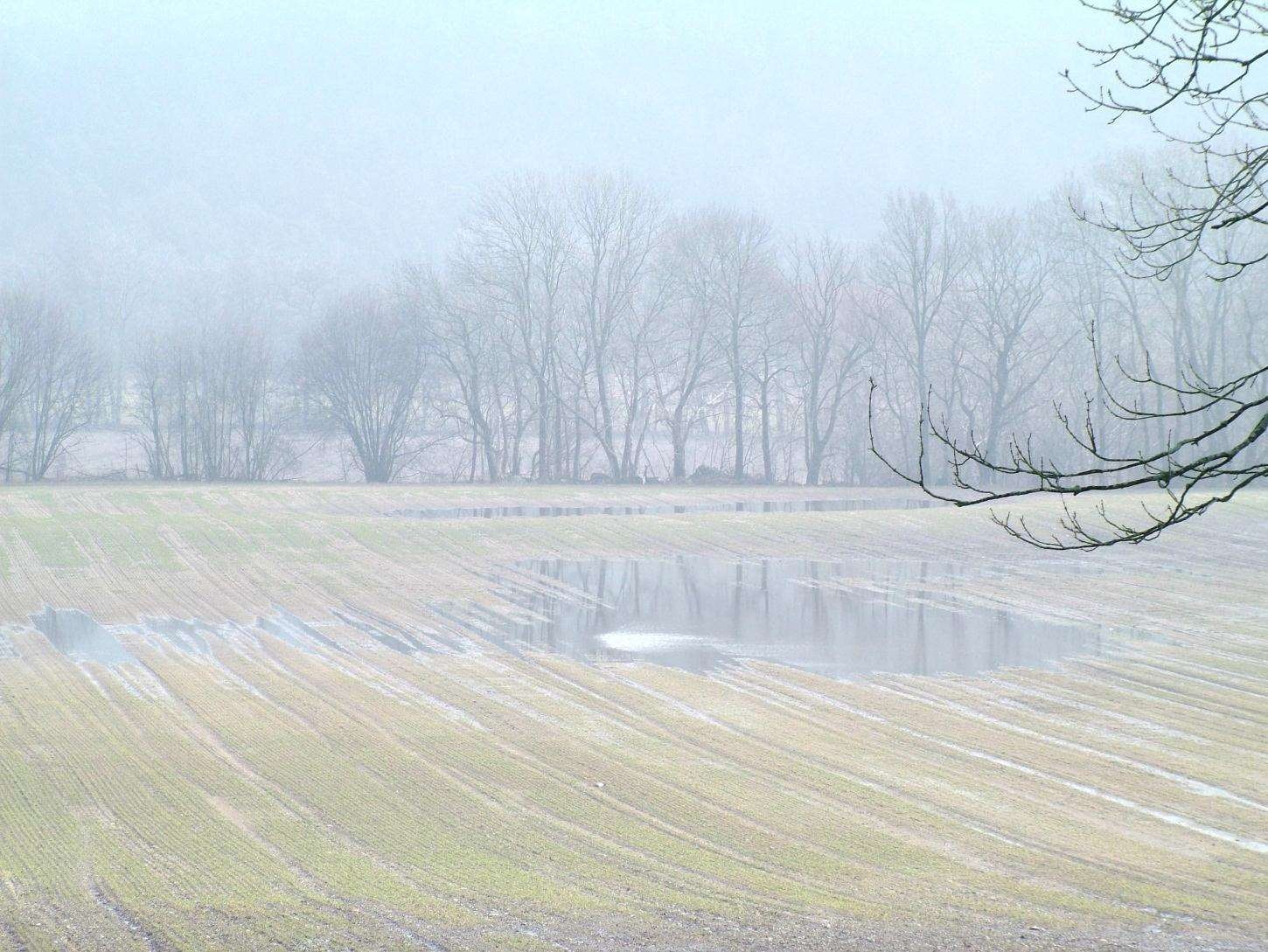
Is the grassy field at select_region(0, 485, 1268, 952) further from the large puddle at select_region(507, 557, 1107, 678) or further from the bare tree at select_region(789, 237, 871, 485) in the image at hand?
the bare tree at select_region(789, 237, 871, 485)

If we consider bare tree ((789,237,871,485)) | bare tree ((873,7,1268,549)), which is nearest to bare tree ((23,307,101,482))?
bare tree ((789,237,871,485))

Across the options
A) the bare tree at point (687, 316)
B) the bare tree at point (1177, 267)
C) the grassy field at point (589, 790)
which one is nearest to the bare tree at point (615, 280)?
the bare tree at point (687, 316)

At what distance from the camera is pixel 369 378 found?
51.1m

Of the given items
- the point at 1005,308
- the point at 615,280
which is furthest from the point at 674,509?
the point at 1005,308

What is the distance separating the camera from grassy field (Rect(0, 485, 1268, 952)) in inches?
329

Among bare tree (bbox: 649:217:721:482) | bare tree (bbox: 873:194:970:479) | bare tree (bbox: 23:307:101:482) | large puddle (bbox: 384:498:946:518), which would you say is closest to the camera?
large puddle (bbox: 384:498:946:518)

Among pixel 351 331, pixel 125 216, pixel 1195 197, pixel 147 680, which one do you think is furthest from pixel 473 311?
pixel 125 216

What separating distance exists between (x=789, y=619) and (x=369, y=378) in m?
33.4

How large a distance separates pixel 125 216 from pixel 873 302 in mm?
91555

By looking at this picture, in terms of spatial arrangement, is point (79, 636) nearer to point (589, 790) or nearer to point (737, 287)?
point (589, 790)

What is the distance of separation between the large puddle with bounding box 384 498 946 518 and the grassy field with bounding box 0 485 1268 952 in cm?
1244

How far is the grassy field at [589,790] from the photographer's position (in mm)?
8359

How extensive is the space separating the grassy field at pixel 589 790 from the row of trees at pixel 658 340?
95.4 ft

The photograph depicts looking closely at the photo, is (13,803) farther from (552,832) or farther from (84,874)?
(552,832)
